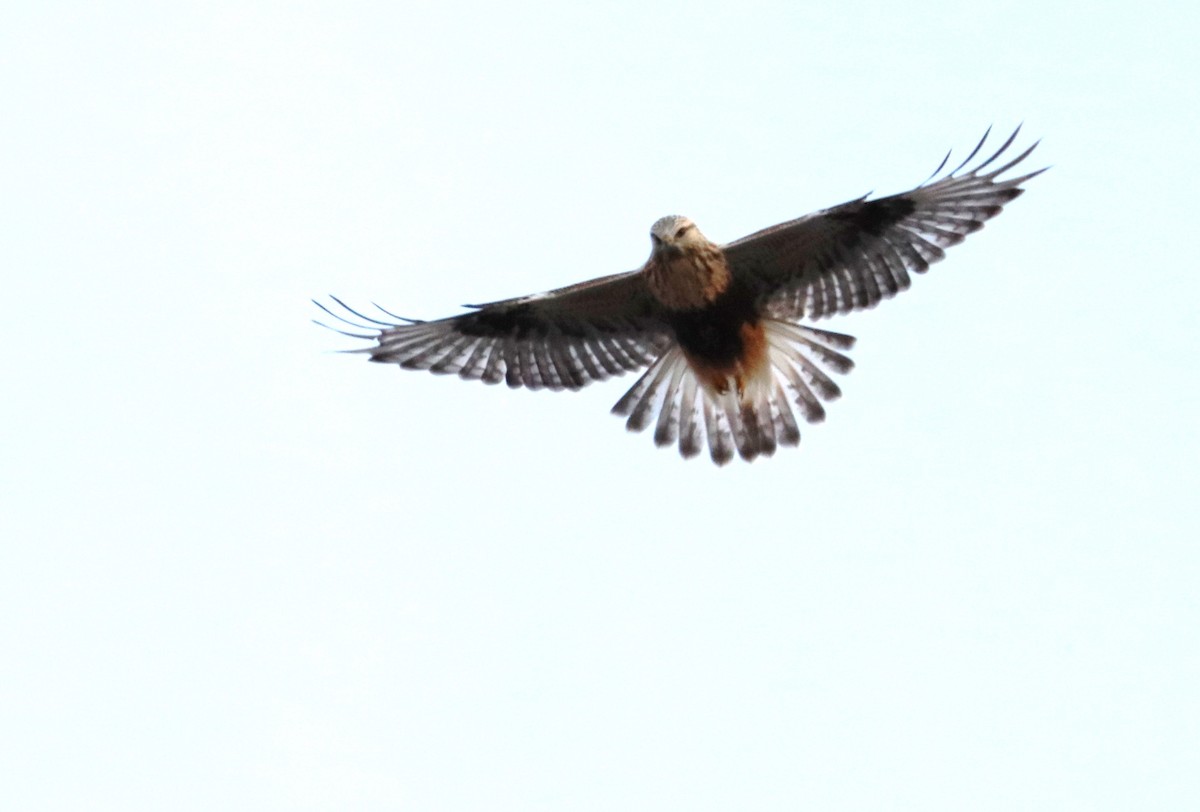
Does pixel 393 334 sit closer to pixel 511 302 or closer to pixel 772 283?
pixel 511 302

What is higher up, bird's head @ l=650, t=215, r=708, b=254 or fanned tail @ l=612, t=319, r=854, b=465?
bird's head @ l=650, t=215, r=708, b=254

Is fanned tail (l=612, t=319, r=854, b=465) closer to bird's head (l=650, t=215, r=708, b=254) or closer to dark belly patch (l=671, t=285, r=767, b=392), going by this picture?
dark belly patch (l=671, t=285, r=767, b=392)

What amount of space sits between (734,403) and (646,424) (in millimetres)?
564

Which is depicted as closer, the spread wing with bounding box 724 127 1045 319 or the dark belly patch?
the spread wing with bounding box 724 127 1045 319

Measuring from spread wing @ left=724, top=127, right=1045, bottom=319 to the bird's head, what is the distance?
0.23 meters

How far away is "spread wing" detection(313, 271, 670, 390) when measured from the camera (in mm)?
11336

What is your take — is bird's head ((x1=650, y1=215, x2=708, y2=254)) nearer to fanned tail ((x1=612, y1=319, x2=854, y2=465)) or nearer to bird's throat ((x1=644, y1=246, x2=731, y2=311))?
bird's throat ((x1=644, y1=246, x2=731, y2=311))

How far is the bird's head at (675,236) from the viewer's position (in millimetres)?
10523

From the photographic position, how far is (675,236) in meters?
10.5

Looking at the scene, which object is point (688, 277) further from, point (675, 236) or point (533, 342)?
point (533, 342)

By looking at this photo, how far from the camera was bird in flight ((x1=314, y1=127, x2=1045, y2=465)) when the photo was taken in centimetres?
1057

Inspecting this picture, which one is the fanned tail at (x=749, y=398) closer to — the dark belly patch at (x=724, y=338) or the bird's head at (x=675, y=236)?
the dark belly patch at (x=724, y=338)

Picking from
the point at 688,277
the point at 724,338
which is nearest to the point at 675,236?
the point at 688,277

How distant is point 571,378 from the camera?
454 inches
